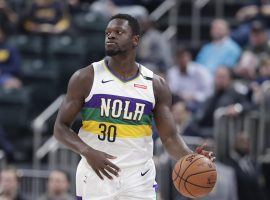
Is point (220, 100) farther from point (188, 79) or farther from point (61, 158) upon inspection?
point (61, 158)

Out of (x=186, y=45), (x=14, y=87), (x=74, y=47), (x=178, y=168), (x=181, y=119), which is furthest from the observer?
(x=186, y=45)

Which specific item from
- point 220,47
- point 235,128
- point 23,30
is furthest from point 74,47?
point 235,128

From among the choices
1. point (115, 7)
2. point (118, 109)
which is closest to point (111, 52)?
point (118, 109)

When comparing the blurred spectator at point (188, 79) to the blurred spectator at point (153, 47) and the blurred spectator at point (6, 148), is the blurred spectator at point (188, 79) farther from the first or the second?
the blurred spectator at point (6, 148)

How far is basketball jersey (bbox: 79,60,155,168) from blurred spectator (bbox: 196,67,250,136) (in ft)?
18.7

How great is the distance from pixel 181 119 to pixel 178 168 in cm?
567

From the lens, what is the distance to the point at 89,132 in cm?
763

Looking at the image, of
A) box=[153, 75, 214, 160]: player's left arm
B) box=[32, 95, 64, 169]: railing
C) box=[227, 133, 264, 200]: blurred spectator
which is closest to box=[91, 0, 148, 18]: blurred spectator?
box=[32, 95, 64, 169]: railing

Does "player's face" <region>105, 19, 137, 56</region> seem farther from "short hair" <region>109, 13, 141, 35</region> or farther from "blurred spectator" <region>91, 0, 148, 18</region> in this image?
"blurred spectator" <region>91, 0, 148, 18</region>

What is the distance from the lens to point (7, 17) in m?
16.2

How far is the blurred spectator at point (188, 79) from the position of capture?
49.7 ft

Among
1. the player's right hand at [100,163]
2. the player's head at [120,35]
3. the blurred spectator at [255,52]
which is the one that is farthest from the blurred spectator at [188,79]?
the player's right hand at [100,163]

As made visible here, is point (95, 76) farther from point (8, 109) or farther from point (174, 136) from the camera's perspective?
point (8, 109)

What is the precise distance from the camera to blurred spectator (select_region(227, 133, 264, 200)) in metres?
13.0
